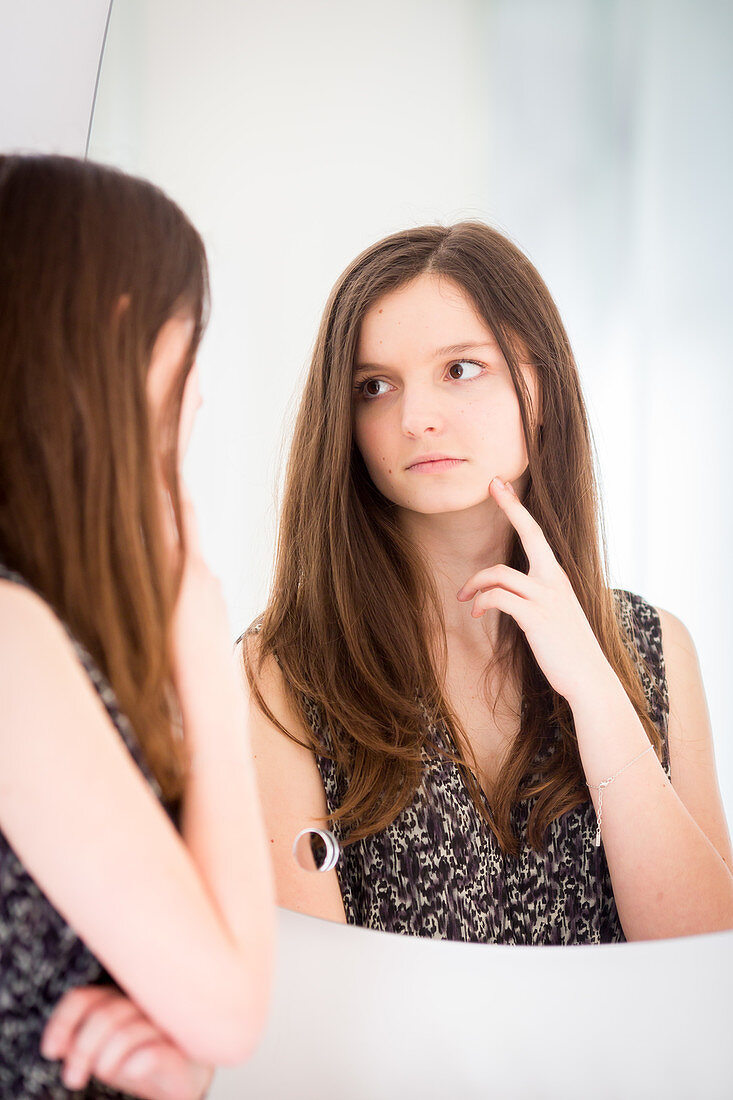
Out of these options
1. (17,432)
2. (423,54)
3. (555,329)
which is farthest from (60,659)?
(423,54)

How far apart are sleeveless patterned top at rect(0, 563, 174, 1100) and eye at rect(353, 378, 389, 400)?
1.00 feet

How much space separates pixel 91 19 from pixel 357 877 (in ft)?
2.69

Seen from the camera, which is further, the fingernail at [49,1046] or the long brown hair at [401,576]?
the long brown hair at [401,576]

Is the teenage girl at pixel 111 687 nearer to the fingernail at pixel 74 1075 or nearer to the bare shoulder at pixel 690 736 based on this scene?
the fingernail at pixel 74 1075

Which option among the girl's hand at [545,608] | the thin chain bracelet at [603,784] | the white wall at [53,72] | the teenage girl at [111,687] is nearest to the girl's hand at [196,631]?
the teenage girl at [111,687]

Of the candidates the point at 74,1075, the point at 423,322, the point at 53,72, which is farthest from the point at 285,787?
the point at 53,72

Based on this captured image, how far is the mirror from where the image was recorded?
2.56 feet

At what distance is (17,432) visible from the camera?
0.57 meters

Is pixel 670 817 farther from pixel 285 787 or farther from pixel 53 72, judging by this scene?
pixel 53 72

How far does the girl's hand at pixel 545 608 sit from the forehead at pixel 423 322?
134 mm

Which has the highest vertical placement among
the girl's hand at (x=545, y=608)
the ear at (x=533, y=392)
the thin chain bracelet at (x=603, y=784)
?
the ear at (x=533, y=392)

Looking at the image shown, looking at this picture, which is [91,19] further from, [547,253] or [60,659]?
[60,659]

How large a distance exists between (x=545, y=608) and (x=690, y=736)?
176 millimetres

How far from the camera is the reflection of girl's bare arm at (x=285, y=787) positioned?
779mm
